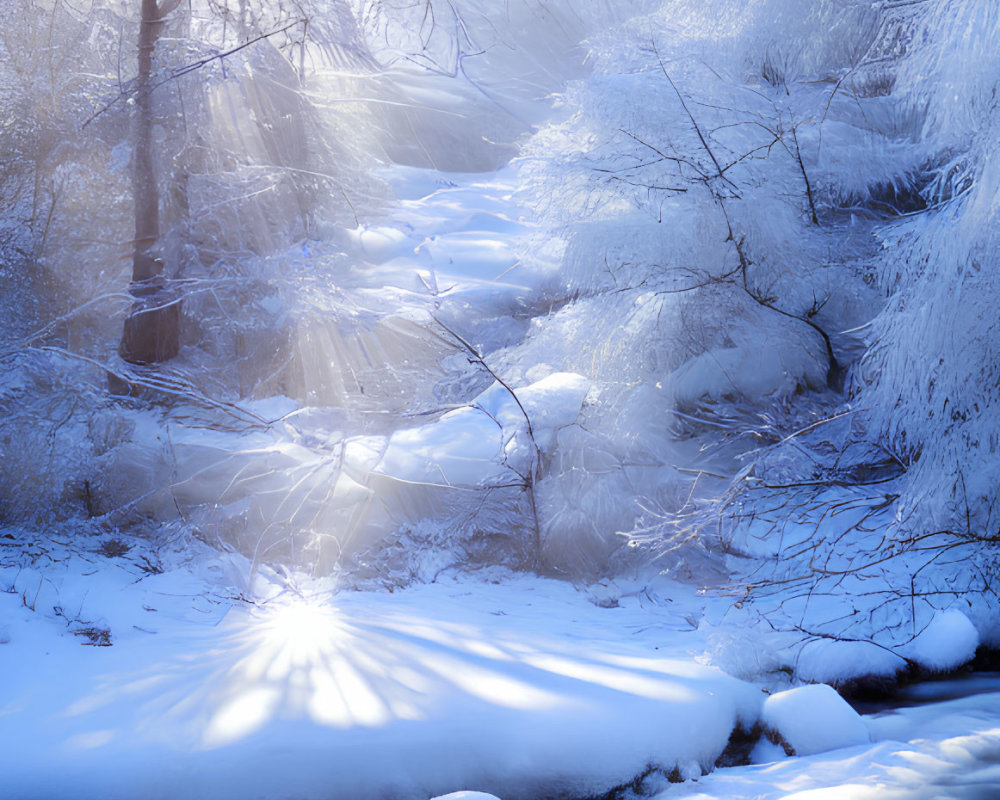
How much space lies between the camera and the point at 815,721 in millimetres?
2039

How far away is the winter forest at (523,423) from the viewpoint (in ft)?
6.57

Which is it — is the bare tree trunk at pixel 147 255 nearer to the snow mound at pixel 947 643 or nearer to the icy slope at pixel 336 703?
the icy slope at pixel 336 703

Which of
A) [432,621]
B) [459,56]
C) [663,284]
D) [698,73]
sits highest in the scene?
[698,73]

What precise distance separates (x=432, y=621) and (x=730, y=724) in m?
1.13

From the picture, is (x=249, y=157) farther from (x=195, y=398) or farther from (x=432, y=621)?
(x=432, y=621)

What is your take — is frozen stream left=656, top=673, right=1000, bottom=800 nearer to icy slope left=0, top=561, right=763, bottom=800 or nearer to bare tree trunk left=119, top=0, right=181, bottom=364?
icy slope left=0, top=561, right=763, bottom=800

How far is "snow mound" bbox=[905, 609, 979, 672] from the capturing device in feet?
7.97

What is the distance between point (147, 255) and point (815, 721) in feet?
12.3

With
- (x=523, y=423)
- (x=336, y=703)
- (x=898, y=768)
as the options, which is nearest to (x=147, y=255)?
(x=523, y=423)

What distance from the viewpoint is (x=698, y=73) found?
11.1ft

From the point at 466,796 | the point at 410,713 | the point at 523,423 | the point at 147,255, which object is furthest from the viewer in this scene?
the point at 147,255

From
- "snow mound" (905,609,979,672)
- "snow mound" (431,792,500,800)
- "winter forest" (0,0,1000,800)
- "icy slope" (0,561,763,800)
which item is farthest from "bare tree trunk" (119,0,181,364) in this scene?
"snow mound" (905,609,979,672)

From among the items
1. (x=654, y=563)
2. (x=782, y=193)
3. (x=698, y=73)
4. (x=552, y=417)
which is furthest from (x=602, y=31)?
(x=654, y=563)

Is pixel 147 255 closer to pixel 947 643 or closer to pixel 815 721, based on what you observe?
pixel 815 721
